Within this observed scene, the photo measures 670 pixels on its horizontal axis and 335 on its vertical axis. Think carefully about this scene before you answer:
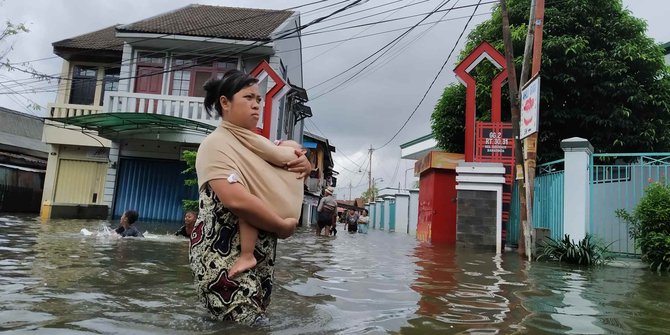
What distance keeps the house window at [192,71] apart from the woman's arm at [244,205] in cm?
1502

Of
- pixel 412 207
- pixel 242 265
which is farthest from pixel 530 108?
pixel 412 207

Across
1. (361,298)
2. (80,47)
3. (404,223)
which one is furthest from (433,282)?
(404,223)

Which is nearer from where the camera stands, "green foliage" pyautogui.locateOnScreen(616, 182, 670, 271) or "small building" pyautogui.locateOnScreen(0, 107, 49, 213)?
"green foliage" pyautogui.locateOnScreen(616, 182, 670, 271)

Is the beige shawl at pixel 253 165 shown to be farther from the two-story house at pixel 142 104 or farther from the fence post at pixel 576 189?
the two-story house at pixel 142 104

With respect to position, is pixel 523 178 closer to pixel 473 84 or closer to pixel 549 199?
pixel 549 199

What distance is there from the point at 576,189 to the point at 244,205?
23.7 feet

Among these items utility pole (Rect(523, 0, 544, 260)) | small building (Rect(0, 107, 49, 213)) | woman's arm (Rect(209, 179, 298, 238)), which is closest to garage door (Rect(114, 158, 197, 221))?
small building (Rect(0, 107, 49, 213))

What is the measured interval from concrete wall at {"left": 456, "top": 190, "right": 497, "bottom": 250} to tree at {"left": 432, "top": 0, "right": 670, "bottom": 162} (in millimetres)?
2783

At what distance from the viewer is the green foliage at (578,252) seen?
749 centimetres

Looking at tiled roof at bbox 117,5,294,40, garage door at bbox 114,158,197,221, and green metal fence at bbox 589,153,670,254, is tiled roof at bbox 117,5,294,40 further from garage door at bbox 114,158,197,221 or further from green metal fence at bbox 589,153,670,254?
green metal fence at bbox 589,153,670,254

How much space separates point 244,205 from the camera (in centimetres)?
210

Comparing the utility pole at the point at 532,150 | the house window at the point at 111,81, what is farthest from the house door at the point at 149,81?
the utility pole at the point at 532,150

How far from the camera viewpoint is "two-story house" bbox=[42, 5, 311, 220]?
49.9ft

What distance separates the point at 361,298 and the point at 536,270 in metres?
3.60
